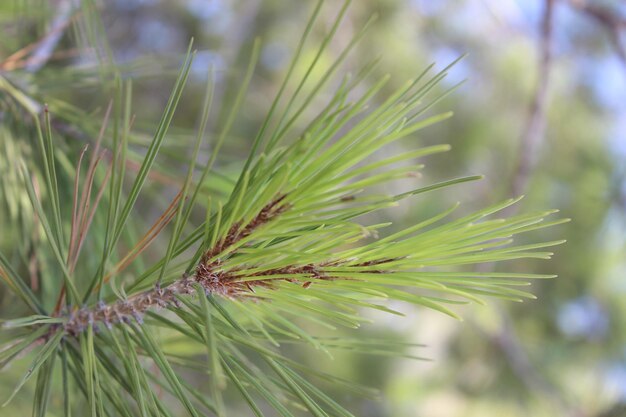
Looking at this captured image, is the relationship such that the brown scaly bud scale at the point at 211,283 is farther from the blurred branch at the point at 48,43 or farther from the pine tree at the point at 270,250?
the blurred branch at the point at 48,43

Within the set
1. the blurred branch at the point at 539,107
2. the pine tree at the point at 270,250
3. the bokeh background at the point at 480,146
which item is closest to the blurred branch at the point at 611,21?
the blurred branch at the point at 539,107

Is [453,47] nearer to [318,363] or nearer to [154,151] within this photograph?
[318,363]

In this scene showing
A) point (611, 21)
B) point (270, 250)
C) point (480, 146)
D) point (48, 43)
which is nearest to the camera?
point (270, 250)

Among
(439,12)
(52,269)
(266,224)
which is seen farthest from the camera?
(439,12)

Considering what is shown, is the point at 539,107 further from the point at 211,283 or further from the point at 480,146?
the point at 480,146

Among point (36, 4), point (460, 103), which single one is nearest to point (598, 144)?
point (460, 103)

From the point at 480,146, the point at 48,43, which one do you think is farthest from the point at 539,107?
the point at 480,146

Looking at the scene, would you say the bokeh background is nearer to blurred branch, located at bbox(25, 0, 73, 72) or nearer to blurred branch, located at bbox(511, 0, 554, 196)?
blurred branch, located at bbox(511, 0, 554, 196)
